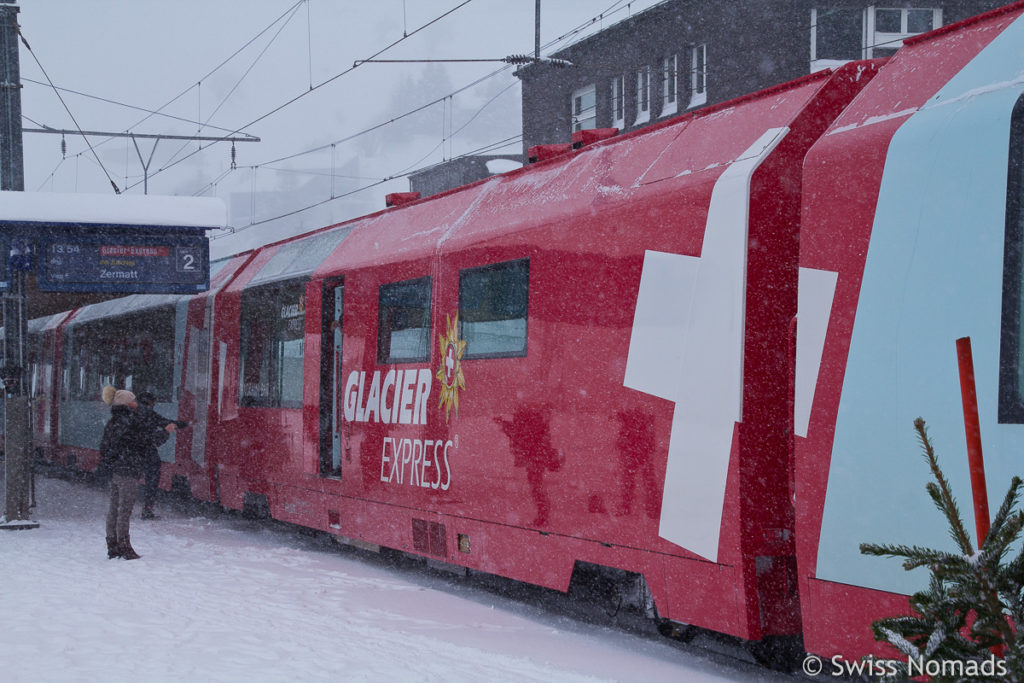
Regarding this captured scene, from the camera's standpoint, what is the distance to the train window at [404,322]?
893cm

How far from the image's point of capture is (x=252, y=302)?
1268cm

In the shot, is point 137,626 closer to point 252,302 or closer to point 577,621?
point 577,621

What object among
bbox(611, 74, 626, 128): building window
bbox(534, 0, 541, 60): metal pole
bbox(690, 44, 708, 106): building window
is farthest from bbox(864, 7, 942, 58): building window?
bbox(534, 0, 541, 60): metal pole

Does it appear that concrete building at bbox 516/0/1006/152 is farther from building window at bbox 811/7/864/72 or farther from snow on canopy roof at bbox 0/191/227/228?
snow on canopy roof at bbox 0/191/227/228

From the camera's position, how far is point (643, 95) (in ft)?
98.8

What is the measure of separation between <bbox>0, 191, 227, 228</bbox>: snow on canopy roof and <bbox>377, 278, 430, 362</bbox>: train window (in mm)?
3860

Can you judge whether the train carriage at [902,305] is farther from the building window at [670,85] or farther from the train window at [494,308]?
the building window at [670,85]

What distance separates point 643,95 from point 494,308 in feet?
75.9

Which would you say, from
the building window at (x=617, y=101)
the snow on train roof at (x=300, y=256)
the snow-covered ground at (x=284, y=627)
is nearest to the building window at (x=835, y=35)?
the building window at (x=617, y=101)

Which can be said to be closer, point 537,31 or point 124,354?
point 124,354

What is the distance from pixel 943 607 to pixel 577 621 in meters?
4.93

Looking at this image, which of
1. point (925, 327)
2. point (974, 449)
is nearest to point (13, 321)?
point (925, 327)

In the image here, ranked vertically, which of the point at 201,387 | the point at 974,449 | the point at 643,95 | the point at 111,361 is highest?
the point at 643,95

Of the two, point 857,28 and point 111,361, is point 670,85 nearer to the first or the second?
point 857,28
